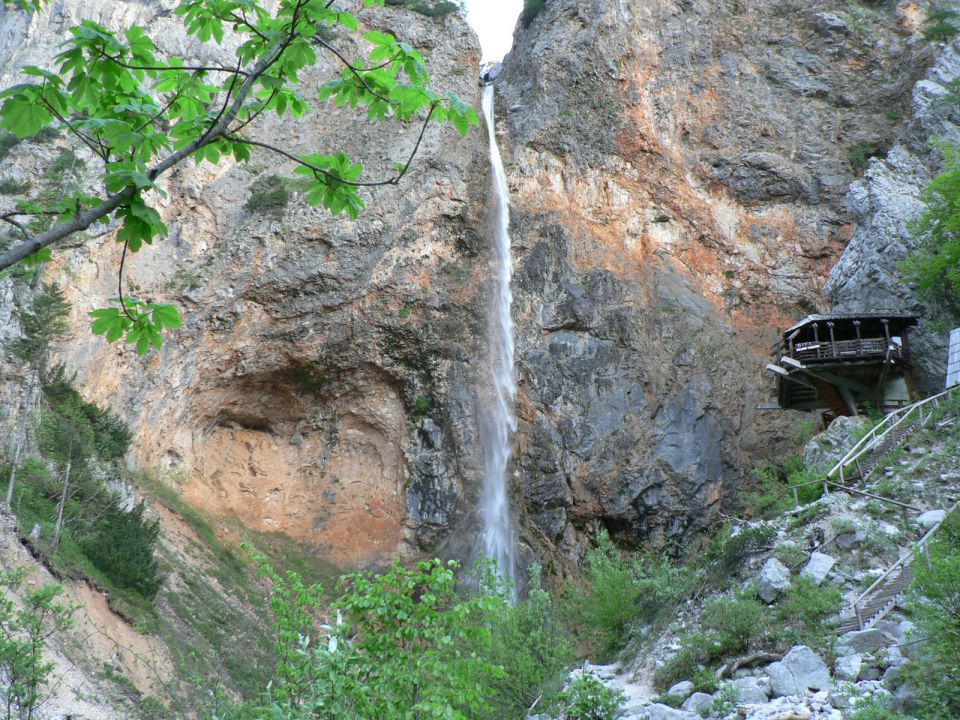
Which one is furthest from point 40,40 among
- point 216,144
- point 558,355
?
point 216,144

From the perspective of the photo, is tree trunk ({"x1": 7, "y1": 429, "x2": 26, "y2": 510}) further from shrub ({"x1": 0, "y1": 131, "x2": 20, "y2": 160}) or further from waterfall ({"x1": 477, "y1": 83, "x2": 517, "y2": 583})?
waterfall ({"x1": 477, "y1": 83, "x2": 517, "y2": 583})

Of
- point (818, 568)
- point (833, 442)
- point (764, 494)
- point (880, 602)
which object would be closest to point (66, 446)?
point (818, 568)

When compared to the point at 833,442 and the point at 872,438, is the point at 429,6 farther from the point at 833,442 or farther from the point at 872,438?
the point at 872,438

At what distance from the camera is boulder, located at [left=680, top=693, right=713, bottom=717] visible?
383 inches

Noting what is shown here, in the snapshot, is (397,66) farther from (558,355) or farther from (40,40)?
(40,40)

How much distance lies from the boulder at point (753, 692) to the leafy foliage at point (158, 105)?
7791 mm

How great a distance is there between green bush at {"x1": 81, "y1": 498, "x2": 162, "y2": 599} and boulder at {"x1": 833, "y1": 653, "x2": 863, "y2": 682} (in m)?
12.8

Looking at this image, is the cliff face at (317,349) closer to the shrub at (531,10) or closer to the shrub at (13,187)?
the shrub at (13,187)

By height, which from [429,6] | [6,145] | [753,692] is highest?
[429,6]

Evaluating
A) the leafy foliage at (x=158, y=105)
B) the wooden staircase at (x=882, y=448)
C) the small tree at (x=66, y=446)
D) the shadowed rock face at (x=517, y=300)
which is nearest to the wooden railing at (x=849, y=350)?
the shadowed rock face at (x=517, y=300)

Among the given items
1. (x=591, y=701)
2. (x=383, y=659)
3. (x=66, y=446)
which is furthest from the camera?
(x=66, y=446)

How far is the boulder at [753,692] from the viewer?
31.5 feet

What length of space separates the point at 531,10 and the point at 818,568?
1162 inches

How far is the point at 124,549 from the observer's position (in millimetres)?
16703
